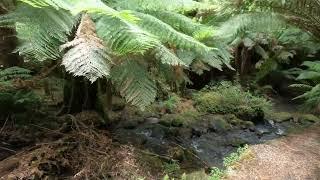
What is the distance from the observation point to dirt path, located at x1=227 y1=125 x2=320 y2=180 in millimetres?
3717

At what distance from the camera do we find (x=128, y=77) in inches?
124

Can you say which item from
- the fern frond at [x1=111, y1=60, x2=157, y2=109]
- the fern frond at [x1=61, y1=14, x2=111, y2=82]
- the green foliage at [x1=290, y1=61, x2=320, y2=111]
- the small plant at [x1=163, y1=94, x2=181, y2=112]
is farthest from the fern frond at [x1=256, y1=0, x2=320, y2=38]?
the fern frond at [x1=61, y1=14, x2=111, y2=82]

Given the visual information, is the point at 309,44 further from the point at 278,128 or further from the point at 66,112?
the point at 66,112

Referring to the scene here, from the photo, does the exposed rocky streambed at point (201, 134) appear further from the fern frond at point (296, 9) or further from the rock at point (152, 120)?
the fern frond at point (296, 9)

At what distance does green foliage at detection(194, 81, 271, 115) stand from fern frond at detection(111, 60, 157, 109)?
3.67 meters

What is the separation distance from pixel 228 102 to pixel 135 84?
423cm

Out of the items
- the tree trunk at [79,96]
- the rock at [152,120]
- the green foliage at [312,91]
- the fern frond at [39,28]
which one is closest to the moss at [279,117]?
the green foliage at [312,91]

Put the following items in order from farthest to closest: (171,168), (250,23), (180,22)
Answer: (250,23), (171,168), (180,22)

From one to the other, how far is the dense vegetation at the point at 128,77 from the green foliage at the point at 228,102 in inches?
0.7

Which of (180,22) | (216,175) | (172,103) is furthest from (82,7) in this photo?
(172,103)

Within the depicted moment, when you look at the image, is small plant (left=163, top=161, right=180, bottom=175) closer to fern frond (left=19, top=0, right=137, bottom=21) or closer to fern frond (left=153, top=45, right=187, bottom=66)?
fern frond (left=153, top=45, right=187, bottom=66)

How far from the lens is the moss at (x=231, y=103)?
680 centimetres

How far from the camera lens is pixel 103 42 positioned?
2.94m

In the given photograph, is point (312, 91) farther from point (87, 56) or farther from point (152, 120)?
point (87, 56)
